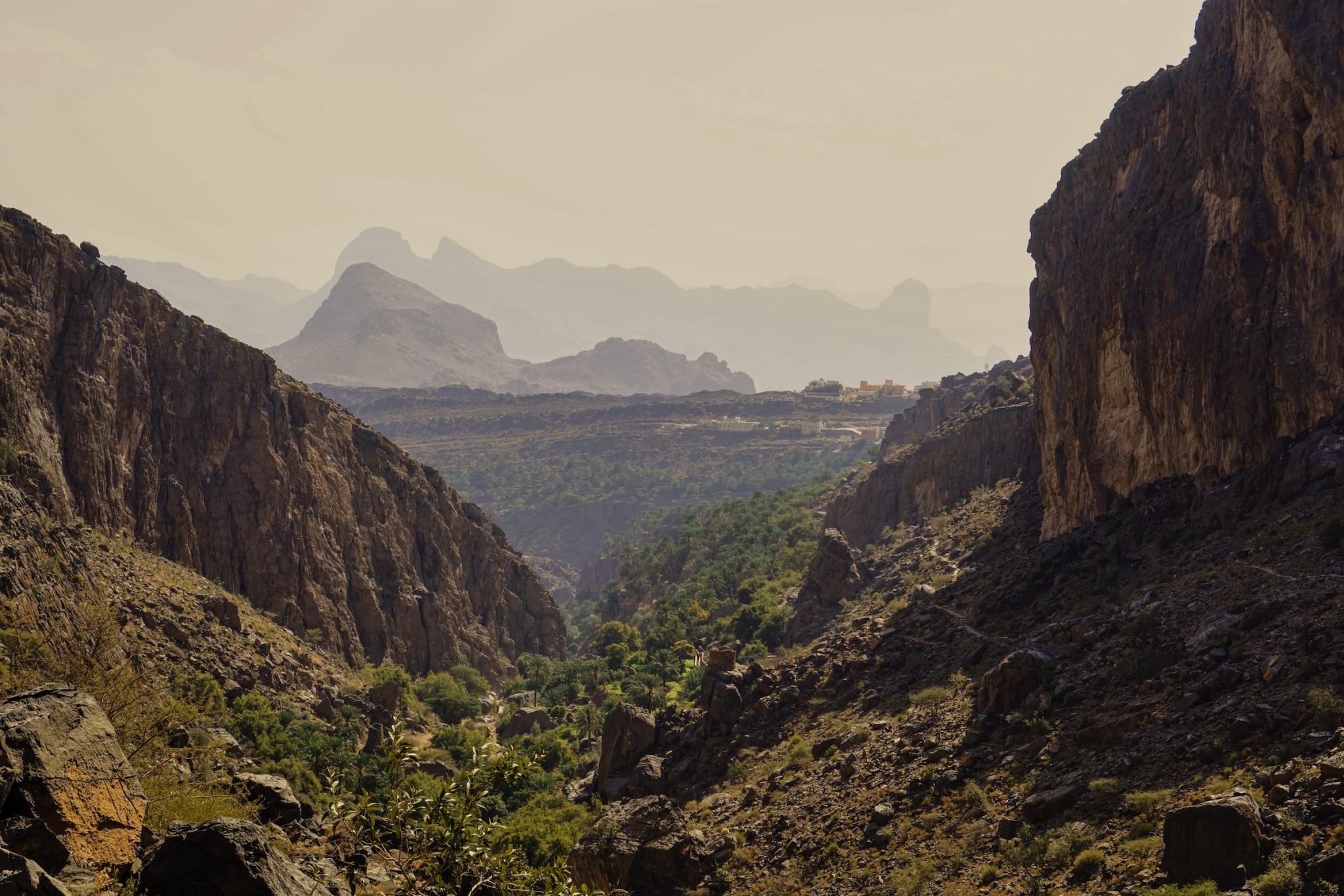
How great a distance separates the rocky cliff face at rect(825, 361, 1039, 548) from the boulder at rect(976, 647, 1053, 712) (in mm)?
29711

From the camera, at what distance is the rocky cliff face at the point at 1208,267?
3123 cm

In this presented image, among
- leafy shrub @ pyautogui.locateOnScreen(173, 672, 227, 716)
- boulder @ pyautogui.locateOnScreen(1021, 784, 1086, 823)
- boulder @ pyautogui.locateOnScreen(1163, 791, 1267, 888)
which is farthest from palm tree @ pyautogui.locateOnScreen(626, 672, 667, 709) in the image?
boulder @ pyautogui.locateOnScreen(1163, 791, 1267, 888)

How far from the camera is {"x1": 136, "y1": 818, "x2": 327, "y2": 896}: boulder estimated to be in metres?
12.8

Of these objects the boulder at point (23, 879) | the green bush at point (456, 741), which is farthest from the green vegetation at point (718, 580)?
the boulder at point (23, 879)

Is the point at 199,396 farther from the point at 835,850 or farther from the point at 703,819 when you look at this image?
the point at 835,850

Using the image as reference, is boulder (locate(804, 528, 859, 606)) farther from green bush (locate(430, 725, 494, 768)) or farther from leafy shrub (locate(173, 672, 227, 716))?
leafy shrub (locate(173, 672, 227, 716))

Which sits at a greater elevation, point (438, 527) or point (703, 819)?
point (438, 527)

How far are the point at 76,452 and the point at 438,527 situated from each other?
33.5 m

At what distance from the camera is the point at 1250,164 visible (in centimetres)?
3416

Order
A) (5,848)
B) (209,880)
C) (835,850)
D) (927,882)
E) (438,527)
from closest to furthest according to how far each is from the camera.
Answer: (5,848) < (209,880) < (927,882) < (835,850) < (438,527)

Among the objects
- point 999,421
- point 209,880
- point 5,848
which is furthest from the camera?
point 999,421

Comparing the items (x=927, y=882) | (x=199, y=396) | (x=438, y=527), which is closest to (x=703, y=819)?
(x=927, y=882)

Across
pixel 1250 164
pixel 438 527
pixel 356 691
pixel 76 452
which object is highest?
pixel 1250 164

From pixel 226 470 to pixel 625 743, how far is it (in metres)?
36.0
